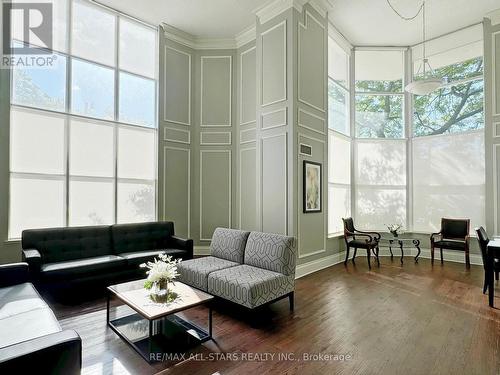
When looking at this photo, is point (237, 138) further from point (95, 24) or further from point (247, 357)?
point (247, 357)

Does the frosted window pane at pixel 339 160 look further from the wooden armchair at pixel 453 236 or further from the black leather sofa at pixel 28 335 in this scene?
the black leather sofa at pixel 28 335

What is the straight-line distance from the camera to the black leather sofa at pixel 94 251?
11.1 feet

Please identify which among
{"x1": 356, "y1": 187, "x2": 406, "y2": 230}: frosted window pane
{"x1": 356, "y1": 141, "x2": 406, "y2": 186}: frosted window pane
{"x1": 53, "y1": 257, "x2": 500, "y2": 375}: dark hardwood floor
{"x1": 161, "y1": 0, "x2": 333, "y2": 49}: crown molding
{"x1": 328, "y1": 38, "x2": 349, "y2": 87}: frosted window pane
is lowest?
{"x1": 53, "y1": 257, "x2": 500, "y2": 375}: dark hardwood floor

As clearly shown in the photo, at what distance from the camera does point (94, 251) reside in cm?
412

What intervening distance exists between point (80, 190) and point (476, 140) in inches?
295

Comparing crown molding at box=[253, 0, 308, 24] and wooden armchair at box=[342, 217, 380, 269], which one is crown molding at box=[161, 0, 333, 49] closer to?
crown molding at box=[253, 0, 308, 24]

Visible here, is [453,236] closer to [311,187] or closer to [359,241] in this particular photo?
[359,241]

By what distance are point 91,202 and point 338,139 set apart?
5060 mm

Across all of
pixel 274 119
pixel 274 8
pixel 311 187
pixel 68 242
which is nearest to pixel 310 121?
pixel 274 119

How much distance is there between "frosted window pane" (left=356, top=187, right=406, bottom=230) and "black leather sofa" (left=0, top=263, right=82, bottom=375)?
6104 millimetres

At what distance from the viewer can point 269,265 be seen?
3.37 metres

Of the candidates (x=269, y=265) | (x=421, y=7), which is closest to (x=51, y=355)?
(x=269, y=265)

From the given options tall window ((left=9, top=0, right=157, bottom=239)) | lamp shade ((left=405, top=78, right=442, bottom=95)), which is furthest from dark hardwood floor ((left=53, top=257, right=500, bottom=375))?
lamp shade ((left=405, top=78, right=442, bottom=95))

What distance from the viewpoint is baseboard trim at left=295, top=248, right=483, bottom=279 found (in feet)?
15.5
